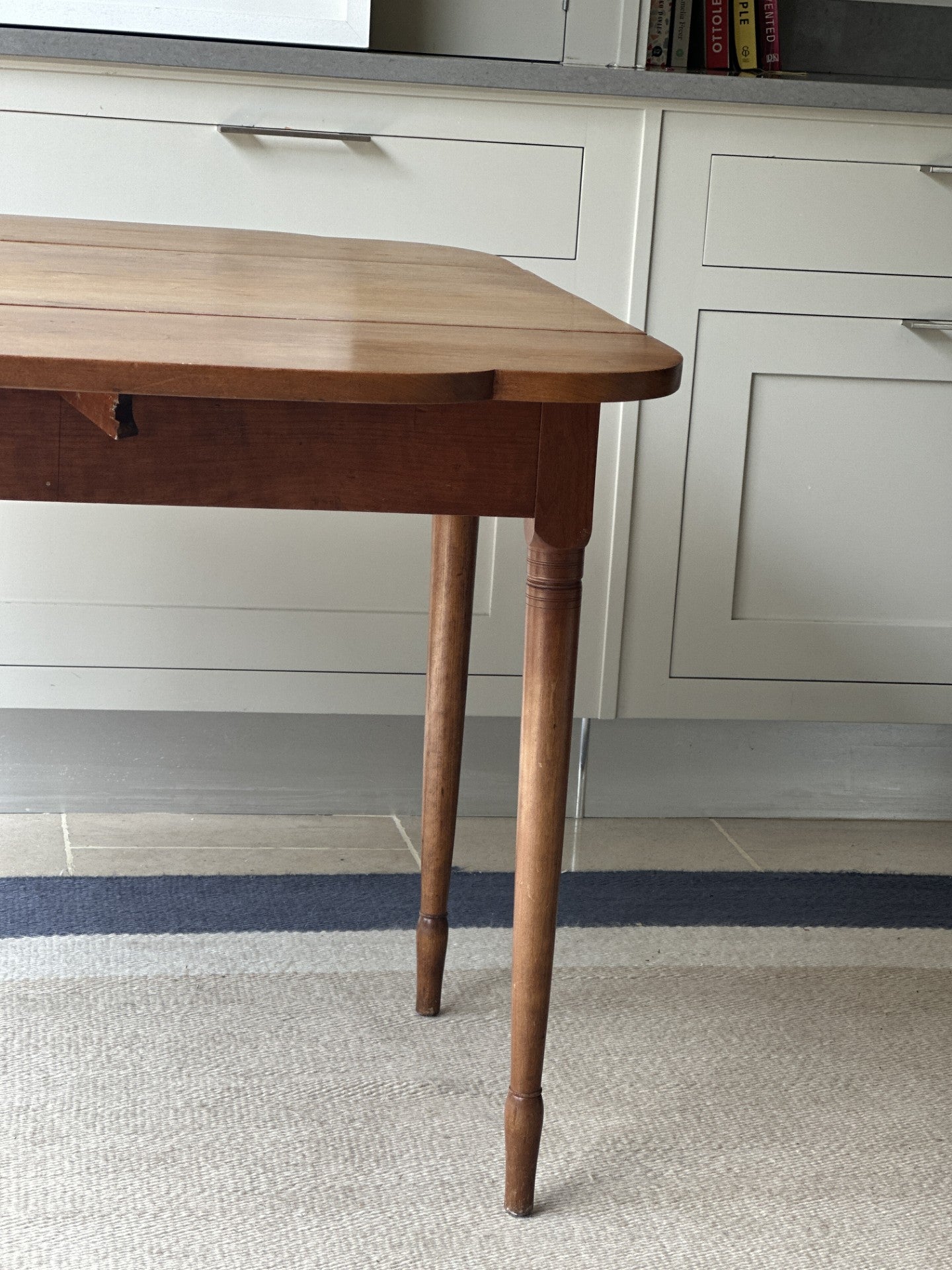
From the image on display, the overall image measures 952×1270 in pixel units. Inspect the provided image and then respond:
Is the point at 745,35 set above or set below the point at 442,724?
above

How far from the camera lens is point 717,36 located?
2.32m

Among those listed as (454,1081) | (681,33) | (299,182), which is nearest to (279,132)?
(299,182)

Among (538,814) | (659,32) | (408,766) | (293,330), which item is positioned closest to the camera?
(293,330)

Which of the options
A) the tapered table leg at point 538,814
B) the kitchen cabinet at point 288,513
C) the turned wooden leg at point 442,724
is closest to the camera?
the tapered table leg at point 538,814

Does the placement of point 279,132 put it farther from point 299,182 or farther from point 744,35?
point 744,35

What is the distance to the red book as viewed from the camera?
230 cm

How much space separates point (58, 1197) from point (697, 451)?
1.27m

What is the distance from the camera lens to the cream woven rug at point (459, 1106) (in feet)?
3.76

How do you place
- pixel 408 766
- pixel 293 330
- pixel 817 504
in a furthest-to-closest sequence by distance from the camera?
1. pixel 408 766
2. pixel 817 504
3. pixel 293 330

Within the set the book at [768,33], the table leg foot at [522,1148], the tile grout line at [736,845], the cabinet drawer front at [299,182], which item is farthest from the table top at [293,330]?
the book at [768,33]

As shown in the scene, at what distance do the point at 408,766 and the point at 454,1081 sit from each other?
805 mm

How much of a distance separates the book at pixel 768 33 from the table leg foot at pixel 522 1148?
184cm

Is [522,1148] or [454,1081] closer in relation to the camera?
[522,1148]

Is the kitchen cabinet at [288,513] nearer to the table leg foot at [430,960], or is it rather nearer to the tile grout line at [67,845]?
the tile grout line at [67,845]
